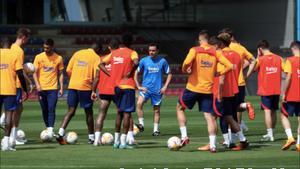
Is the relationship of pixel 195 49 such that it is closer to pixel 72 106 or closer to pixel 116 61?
pixel 116 61

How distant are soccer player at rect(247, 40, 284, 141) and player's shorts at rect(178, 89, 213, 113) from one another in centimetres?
329

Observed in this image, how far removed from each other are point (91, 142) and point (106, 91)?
1.35m

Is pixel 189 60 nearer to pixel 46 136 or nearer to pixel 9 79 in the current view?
pixel 9 79

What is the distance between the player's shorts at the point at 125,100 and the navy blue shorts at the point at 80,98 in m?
1.79

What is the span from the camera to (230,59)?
19.5 m

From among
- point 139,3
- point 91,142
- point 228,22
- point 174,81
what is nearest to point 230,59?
point 91,142

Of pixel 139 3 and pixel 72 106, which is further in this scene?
pixel 139 3

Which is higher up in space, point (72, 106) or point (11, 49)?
point (11, 49)

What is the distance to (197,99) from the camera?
741 inches

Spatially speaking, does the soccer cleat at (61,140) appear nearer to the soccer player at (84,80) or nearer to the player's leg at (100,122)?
the soccer player at (84,80)

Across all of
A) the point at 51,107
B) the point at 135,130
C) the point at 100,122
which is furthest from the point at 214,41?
the point at 135,130

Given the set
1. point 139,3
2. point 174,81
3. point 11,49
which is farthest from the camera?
point 139,3

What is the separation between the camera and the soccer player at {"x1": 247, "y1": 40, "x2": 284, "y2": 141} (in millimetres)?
22109

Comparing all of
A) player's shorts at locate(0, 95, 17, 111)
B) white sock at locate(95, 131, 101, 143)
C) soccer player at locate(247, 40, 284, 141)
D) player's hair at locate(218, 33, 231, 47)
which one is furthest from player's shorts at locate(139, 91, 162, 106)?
player's shorts at locate(0, 95, 17, 111)
